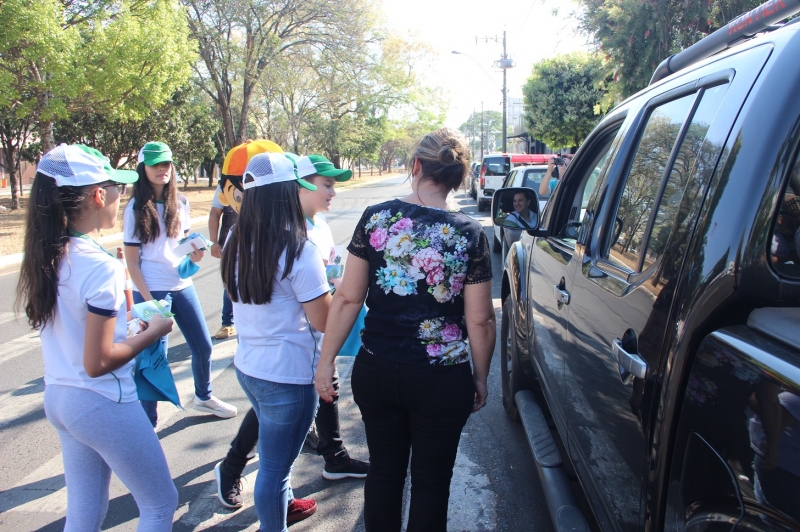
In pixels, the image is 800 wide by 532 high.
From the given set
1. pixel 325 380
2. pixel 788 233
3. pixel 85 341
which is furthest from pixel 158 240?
pixel 788 233

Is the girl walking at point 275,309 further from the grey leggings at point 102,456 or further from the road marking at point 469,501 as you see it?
the road marking at point 469,501

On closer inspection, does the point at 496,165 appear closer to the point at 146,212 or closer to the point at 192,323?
the point at 192,323

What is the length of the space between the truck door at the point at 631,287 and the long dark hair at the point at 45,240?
1.82 m

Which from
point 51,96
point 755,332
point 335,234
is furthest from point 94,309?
point 51,96

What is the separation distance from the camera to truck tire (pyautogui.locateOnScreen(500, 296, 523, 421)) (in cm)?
353

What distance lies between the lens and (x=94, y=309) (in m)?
1.87

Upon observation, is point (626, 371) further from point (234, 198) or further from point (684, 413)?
point (234, 198)

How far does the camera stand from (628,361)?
1575 mm

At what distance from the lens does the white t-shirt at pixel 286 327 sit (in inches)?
87.4

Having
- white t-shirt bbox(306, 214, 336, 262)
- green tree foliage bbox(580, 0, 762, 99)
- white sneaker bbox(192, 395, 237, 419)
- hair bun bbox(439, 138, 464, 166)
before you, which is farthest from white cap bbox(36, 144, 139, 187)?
green tree foliage bbox(580, 0, 762, 99)

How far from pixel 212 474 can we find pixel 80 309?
69.2 inches

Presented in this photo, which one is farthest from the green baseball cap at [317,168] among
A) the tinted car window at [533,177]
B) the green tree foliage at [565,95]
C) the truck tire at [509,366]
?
the green tree foliage at [565,95]

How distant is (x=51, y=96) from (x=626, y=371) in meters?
16.3

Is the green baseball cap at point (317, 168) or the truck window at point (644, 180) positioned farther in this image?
the green baseball cap at point (317, 168)
